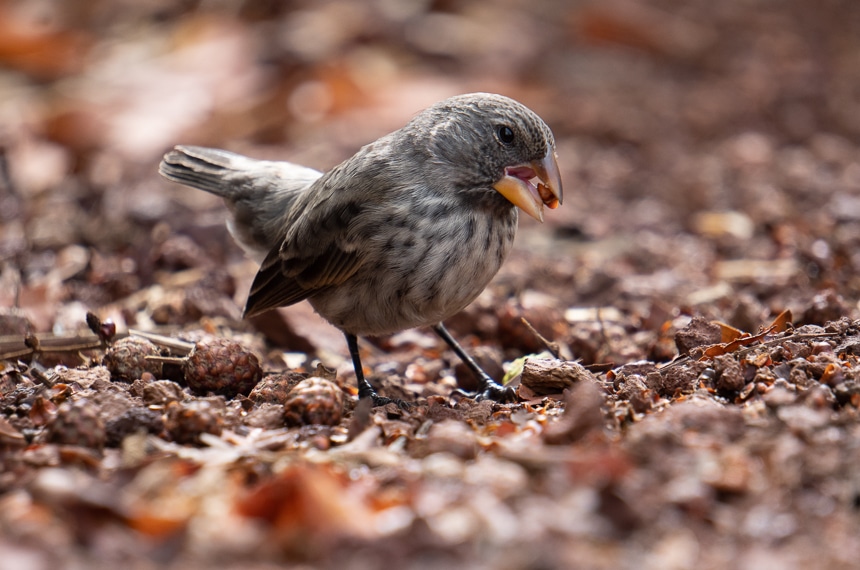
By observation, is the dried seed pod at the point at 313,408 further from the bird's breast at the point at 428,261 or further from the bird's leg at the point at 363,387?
the bird's breast at the point at 428,261

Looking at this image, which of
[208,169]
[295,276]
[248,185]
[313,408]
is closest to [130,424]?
[313,408]

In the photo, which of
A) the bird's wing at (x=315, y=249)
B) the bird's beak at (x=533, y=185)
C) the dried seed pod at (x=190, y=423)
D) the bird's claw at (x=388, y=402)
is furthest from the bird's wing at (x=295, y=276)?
the dried seed pod at (x=190, y=423)

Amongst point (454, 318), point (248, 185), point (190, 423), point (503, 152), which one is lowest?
point (454, 318)

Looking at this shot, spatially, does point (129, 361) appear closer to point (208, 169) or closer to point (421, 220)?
point (421, 220)

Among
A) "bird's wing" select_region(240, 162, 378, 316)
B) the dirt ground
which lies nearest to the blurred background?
the dirt ground

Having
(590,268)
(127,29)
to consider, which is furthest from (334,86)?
(590,268)

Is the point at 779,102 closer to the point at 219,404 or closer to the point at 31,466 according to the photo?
the point at 219,404

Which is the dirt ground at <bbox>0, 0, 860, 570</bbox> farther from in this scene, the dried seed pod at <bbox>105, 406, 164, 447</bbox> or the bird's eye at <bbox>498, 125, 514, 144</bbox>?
the bird's eye at <bbox>498, 125, 514, 144</bbox>
